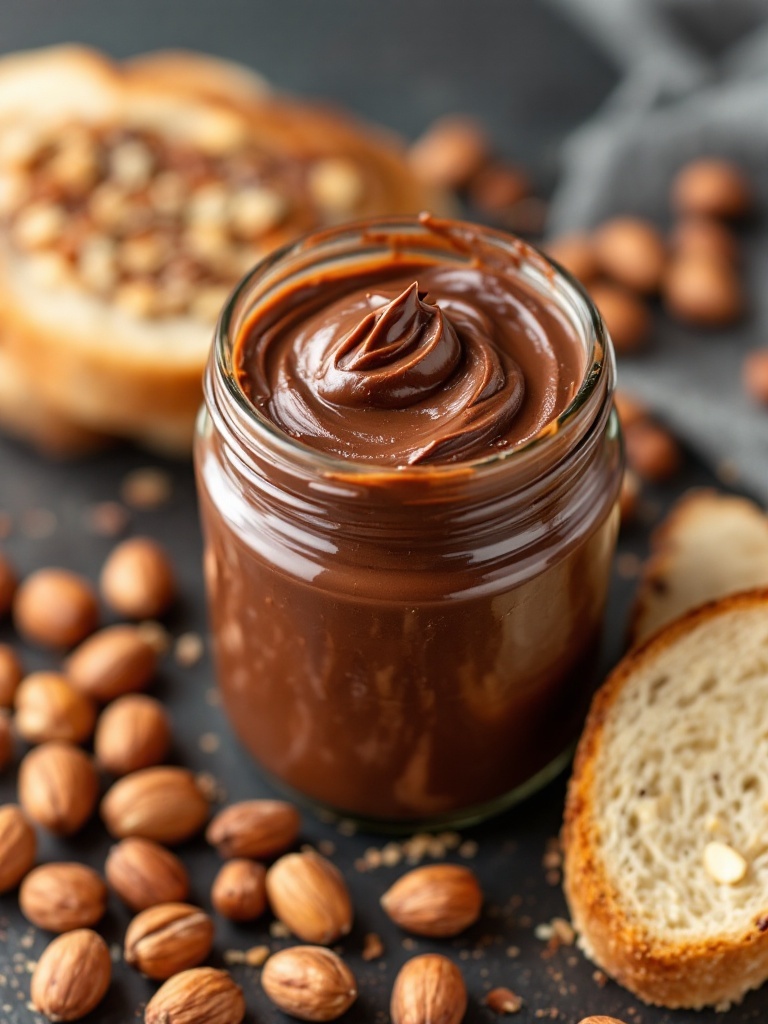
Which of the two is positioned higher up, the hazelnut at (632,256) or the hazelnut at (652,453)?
the hazelnut at (632,256)

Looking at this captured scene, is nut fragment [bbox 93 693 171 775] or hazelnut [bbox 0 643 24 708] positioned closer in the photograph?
nut fragment [bbox 93 693 171 775]

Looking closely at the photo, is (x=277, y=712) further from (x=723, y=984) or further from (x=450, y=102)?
(x=450, y=102)

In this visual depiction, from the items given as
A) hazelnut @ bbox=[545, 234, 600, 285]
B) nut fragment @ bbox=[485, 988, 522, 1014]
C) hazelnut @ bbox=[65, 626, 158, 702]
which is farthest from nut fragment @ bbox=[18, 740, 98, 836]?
hazelnut @ bbox=[545, 234, 600, 285]

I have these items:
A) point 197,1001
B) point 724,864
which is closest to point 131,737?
point 197,1001

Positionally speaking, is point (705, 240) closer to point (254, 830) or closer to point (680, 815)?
point (680, 815)

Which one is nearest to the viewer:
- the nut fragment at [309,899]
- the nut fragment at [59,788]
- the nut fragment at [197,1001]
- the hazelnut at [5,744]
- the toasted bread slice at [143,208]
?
the nut fragment at [197,1001]

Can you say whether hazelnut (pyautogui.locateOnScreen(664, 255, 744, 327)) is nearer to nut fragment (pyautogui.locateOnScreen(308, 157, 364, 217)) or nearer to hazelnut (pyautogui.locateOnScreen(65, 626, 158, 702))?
nut fragment (pyautogui.locateOnScreen(308, 157, 364, 217))

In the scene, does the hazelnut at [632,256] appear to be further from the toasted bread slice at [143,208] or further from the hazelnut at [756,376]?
the toasted bread slice at [143,208]

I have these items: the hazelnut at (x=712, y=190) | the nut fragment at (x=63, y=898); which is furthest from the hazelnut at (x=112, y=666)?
the hazelnut at (x=712, y=190)
